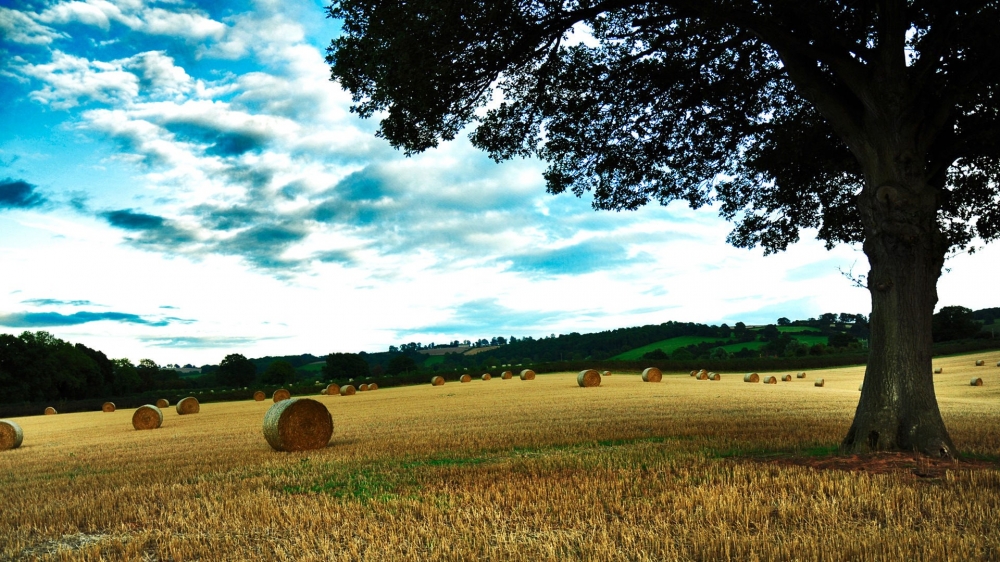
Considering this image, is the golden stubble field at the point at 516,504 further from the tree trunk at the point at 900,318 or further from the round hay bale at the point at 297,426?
the tree trunk at the point at 900,318

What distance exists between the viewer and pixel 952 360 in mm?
54875

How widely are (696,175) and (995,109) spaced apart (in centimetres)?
600

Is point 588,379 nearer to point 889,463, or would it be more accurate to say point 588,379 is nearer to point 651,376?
point 651,376

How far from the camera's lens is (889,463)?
9.13m

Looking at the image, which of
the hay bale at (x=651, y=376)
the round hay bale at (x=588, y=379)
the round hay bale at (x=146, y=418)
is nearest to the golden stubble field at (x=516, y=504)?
the round hay bale at (x=146, y=418)

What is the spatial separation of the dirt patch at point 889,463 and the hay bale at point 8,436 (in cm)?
2355

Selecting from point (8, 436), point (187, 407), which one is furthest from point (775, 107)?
point (187, 407)

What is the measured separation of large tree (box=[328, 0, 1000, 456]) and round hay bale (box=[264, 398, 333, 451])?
665 centimetres

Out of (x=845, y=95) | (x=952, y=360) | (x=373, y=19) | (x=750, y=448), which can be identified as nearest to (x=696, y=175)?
(x=845, y=95)

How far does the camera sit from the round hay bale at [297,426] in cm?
1439

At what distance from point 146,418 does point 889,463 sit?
2747 centimetres

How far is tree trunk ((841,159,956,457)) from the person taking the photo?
1001 cm

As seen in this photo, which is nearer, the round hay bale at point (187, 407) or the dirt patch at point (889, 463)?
the dirt patch at point (889, 463)

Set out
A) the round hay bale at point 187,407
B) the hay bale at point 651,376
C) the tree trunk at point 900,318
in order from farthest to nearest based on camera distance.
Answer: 1. the hay bale at point 651,376
2. the round hay bale at point 187,407
3. the tree trunk at point 900,318
